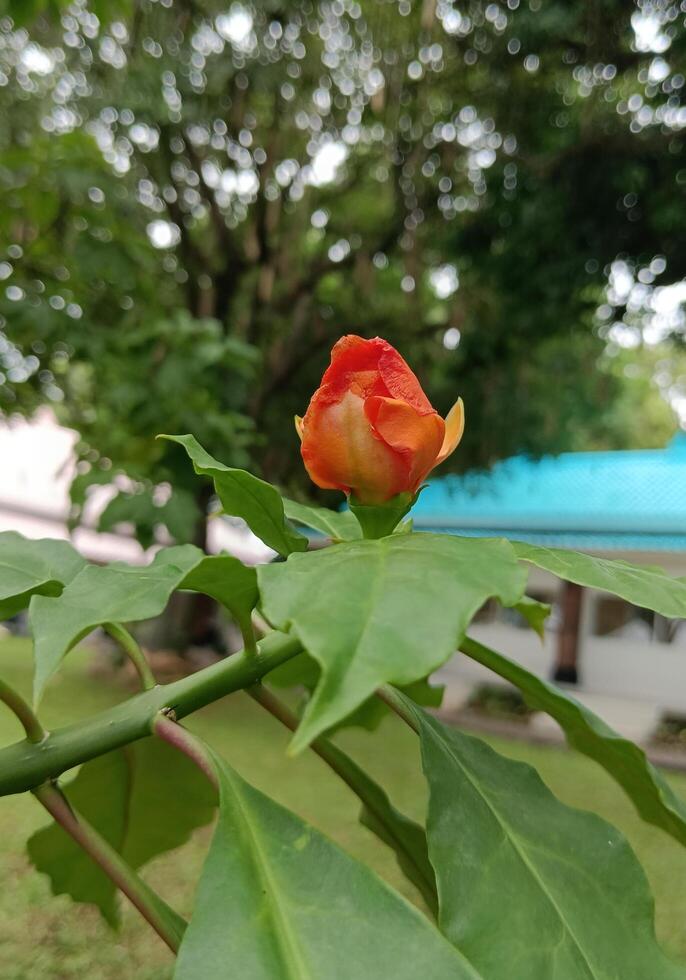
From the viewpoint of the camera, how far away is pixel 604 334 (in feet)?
13.9

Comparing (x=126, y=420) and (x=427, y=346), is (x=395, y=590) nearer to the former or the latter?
(x=126, y=420)

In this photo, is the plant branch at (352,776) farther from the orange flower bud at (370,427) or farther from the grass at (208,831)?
the grass at (208,831)

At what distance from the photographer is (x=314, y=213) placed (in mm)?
4781

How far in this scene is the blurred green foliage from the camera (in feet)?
8.68

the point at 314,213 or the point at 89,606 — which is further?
→ the point at 314,213

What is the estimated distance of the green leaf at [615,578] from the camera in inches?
14.4

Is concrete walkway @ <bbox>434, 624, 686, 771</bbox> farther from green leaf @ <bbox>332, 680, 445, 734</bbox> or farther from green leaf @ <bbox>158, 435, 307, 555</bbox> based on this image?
green leaf @ <bbox>158, 435, 307, 555</bbox>

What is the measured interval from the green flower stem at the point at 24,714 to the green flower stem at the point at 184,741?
0.08 meters

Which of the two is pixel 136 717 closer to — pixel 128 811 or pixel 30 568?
pixel 30 568

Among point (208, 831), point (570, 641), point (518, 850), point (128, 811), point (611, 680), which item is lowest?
point (208, 831)

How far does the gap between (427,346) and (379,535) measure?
4197mm

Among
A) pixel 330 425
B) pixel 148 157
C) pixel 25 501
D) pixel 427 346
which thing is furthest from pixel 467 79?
pixel 25 501

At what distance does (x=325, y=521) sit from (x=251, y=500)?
114mm

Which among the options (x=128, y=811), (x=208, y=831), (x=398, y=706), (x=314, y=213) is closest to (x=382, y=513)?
(x=398, y=706)
